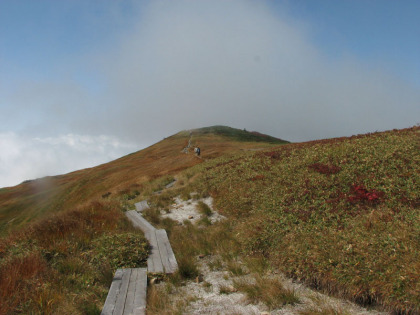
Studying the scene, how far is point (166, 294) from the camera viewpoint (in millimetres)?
6723

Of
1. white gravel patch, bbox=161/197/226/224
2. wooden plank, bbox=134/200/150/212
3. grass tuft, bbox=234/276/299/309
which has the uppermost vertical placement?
wooden plank, bbox=134/200/150/212

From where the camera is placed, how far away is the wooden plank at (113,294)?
229 inches

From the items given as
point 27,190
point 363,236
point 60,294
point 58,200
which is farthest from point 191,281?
point 27,190

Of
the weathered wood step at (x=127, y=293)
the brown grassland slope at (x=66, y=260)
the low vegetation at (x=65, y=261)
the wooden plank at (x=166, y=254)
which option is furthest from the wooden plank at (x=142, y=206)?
the weathered wood step at (x=127, y=293)

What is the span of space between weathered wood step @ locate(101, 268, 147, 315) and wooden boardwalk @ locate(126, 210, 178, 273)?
48cm

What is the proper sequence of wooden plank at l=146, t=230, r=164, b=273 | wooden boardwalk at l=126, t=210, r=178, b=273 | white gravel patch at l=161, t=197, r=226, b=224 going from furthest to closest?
white gravel patch at l=161, t=197, r=226, b=224, wooden boardwalk at l=126, t=210, r=178, b=273, wooden plank at l=146, t=230, r=164, b=273

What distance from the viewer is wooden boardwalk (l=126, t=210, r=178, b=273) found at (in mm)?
8078

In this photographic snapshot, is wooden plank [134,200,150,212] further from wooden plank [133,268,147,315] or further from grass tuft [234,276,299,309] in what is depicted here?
grass tuft [234,276,299,309]

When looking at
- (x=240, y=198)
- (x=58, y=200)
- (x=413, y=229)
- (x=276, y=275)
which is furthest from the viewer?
(x=58, y=200)

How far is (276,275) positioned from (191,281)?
221 centimetres

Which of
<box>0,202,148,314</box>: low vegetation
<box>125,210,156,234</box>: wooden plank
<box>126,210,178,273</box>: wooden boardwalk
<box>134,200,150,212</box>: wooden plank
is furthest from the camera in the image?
<box>134,200,150,212</box>: wooden plank

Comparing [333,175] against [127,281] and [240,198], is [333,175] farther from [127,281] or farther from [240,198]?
[127,281]

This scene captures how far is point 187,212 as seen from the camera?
52.6 feet

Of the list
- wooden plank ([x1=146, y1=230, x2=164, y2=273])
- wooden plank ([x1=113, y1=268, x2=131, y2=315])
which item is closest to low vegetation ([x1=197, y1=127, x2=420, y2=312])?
wooden plank ([x1=146, y1=230, x2=164, y2=273])
